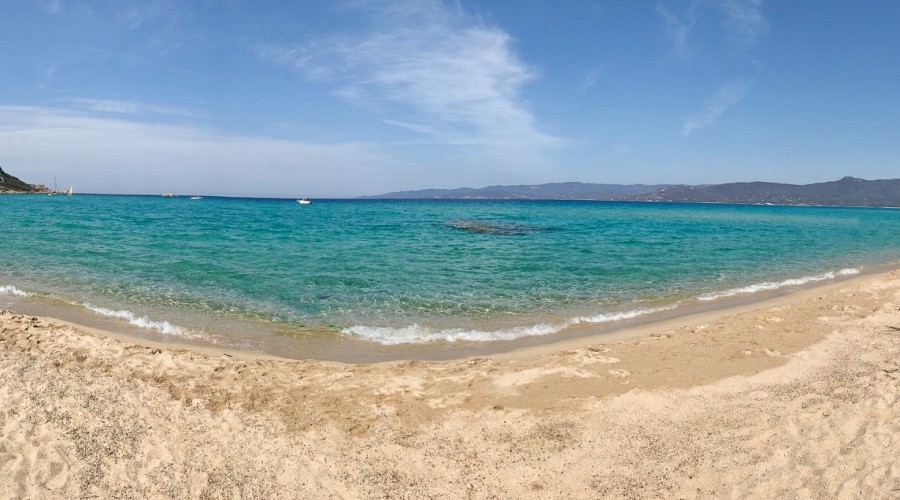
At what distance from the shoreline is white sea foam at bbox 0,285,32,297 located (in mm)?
644

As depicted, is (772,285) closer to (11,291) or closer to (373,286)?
(373,286)

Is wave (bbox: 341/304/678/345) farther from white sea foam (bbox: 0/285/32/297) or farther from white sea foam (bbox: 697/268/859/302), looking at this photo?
white sea foam (bbox: 0/285/32/297)

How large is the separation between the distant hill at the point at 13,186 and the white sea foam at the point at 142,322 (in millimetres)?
138140

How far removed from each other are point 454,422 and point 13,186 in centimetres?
16437

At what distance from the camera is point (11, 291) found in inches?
509

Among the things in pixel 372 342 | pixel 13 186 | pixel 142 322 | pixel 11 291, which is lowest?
pixel 372 342

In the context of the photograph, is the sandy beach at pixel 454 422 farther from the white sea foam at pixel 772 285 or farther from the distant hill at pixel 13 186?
the distant hill at pixel 13 186

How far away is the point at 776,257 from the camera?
23.2 metres

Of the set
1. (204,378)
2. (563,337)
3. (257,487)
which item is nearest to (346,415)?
(257,487)

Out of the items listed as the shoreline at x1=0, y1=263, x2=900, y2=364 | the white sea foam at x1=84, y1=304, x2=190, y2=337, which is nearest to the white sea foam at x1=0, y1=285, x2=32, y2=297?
the shoreline at x1=0, y1=263, x2=900, y2=364

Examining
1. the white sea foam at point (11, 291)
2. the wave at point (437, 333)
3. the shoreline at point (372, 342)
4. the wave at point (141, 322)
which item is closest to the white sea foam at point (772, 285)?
the shoreline at point (372, 342)

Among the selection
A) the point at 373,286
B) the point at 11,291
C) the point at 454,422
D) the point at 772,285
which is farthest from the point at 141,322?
the point at 772,285

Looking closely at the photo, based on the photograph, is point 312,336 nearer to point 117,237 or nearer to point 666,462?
point 666,462

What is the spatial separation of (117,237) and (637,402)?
90.9ft
